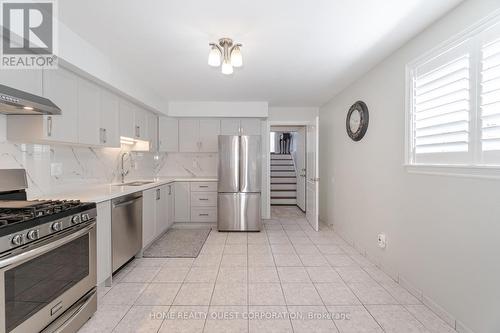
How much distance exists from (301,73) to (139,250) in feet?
10.1

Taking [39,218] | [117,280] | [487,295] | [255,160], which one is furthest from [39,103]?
[487,295]

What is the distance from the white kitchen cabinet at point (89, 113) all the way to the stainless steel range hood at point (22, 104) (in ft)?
1.69

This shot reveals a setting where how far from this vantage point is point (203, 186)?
4.69m

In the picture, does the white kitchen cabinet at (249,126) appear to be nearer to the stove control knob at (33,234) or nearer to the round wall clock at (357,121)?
the round wall clock at (357,121)

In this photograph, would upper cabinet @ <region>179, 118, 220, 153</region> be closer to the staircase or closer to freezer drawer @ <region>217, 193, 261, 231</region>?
freezer drawer @ <region>217, 193, 261, 231</region>

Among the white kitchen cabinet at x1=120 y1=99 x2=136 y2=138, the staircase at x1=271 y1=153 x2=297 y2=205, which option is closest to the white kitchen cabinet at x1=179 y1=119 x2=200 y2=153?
the white kitchen cabinet at x1=120 y1=99 x2=136 y2=138

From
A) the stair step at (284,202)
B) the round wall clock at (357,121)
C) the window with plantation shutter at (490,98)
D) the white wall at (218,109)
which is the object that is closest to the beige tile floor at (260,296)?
the window with plantation shutter at (490,98)

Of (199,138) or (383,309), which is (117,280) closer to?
(383,309)

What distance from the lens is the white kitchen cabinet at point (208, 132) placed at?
4.98 metres

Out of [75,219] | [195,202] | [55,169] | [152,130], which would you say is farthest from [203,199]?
[75,219]

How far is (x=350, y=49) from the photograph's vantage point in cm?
255

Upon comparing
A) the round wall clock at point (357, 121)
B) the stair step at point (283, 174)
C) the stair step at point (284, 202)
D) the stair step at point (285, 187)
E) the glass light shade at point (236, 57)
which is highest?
the glass light shade at point (236, 57)

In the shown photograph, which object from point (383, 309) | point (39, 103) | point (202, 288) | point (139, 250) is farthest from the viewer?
point (139, 250)

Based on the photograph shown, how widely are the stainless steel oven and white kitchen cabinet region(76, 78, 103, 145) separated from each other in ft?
3.54
